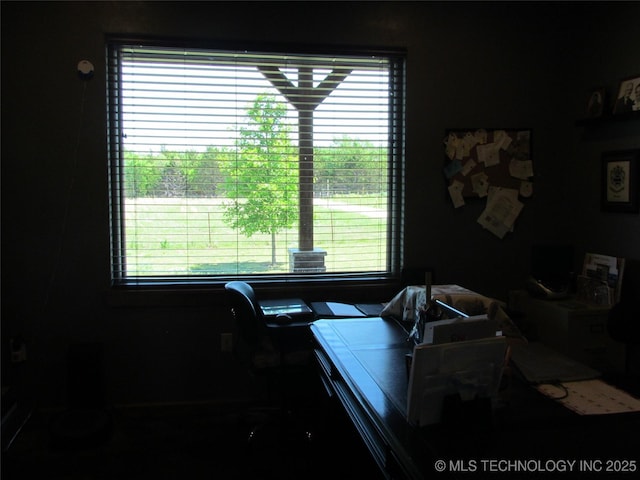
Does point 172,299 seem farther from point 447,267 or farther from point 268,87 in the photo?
point 447,267

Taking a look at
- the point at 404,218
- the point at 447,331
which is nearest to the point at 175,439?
the point at 404,218

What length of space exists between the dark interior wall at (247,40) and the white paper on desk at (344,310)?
26.0 inches

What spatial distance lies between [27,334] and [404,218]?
7.67 feet

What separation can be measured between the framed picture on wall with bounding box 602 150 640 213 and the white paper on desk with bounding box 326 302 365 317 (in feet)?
5.47

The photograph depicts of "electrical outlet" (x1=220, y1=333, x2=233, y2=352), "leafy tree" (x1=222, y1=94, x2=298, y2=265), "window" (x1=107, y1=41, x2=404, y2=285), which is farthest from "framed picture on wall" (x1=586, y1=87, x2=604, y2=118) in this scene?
"electrical outlet" (x1=220, y1=333, x2=233, y2=352)

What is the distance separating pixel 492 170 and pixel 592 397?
2.10 m

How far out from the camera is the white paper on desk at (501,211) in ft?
11.0

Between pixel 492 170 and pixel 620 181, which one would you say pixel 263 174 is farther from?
pixel 620 181

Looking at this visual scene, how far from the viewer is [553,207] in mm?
3436

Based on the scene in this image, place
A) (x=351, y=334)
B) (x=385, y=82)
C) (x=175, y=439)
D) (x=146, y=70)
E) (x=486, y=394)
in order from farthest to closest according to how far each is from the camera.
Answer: (x=385, y=82) < (x=146, y=70) < (x=175, y=439) < (x=351, y=334) < (x=486, y=394)

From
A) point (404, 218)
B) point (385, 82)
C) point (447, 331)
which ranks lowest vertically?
point (447, 331)

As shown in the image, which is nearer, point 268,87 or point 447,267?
point 268,87

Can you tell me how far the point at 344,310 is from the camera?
276 cm

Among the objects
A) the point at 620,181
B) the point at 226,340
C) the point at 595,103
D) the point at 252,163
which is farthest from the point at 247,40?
the point at 620,181
